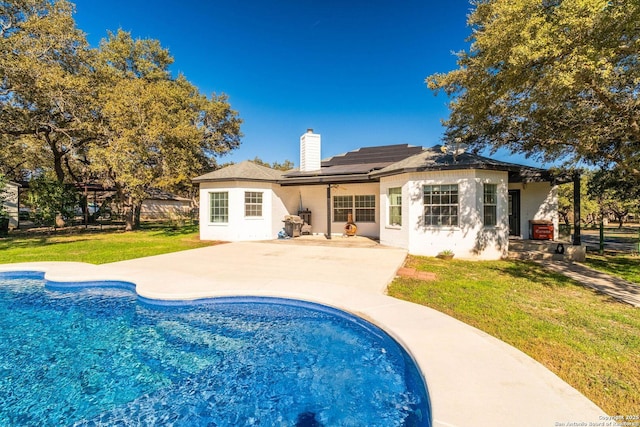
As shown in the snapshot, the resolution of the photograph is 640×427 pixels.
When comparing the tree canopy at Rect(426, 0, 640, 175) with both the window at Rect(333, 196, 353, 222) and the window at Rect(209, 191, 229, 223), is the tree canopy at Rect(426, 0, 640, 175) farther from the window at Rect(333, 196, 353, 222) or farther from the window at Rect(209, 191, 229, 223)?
the window at Rect(209, 191, 229, 223)

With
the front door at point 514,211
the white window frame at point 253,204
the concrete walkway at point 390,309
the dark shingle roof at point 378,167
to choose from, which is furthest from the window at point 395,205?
the white window frame at point 253,204

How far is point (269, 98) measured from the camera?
24.2 metres

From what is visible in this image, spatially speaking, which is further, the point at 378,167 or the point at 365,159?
the point at 365,159

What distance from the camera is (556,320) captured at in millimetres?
4617

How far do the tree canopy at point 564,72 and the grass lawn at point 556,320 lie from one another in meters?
4.65

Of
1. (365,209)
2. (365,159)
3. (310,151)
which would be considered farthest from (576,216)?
(310,151)

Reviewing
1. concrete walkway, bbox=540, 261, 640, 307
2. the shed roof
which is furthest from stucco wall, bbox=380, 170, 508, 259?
the shed roof

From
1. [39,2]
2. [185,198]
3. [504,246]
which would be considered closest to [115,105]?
[39,2]

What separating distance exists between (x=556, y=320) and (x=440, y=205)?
264 inches

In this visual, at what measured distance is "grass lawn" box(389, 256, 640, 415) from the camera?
3.02 meters

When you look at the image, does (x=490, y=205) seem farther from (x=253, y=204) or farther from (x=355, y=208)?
(x=253, y=204)

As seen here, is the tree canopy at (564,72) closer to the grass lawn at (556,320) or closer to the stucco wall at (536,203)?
the stucco wall at (536,203)

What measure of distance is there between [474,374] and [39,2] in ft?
82.1

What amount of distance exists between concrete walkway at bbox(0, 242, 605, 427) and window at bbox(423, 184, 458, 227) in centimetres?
191
